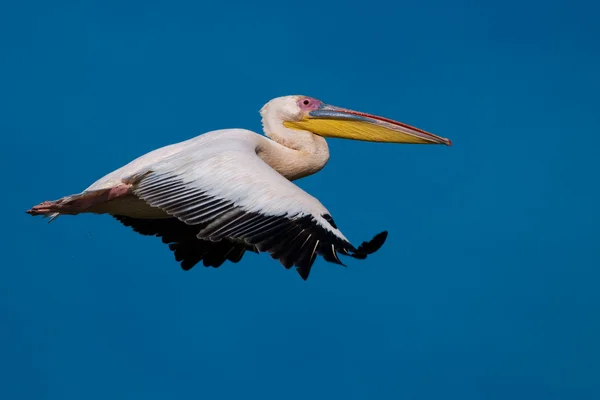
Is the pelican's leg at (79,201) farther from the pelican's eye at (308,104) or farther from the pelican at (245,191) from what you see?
the pelican's eye at (308,104)

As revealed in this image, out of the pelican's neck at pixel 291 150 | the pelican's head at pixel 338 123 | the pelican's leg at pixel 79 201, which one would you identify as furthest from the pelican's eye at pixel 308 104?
the pelican's leg at pixel 79 201

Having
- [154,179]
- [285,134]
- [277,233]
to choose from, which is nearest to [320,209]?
[277,233]

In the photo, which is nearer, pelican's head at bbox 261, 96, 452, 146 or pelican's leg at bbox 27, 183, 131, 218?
pelican's leg at bbox 27, 183, 131, 218

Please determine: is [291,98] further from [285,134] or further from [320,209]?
[320,209]

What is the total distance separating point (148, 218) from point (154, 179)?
1.84 metres

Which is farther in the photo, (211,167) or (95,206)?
(95,206)

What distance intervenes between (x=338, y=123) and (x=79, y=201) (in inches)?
118

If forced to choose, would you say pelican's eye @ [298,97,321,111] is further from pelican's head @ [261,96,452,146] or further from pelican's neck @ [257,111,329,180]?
pelican's neck @ [257,111,329,180]

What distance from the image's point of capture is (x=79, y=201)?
12.2 meters

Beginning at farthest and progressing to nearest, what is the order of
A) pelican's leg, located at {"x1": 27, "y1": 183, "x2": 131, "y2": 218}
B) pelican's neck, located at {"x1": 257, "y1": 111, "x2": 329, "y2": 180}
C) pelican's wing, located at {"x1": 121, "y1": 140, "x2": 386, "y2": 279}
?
1. pelican's neck, located at {"x1": 257, "y1": 111, "x2": 329, "y2": 180}
2. pelican's leg, located at {"x1": 27, "y1": 183, "x2": 131, "y2": 218}
3. pelican's wing, located at {"x1": 121, "y1": 140, "x2": 386, "y2": 279}

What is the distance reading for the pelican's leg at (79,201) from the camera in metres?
12.0

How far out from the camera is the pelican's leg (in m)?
12.0

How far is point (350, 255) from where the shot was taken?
1063 centimetres

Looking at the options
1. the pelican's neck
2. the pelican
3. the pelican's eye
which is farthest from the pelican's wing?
the pelican's eye
